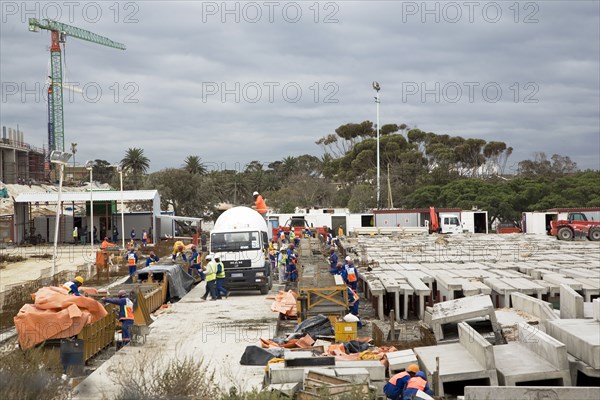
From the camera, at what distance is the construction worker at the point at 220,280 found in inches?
958

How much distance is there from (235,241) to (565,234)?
101 ft

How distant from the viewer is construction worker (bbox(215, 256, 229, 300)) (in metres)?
24.3

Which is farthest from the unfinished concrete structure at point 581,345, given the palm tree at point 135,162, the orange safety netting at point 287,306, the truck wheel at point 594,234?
Answer: the palm tree at point 135,162

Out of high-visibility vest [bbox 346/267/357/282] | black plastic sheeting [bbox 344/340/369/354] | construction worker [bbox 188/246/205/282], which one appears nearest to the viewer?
black plastic sheeting [bbox 344/340/369/354]

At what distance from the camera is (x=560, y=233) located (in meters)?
49.0

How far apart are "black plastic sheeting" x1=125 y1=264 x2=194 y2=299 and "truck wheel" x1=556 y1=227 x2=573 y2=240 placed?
31.0m

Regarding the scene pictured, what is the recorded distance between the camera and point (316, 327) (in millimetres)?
17438

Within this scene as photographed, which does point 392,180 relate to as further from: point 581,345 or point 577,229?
point 581,345

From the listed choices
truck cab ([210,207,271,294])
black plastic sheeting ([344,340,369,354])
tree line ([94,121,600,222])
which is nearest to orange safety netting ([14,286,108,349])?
black plastic sheeting ([344,340,369,354])

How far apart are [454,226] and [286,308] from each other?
40318mm

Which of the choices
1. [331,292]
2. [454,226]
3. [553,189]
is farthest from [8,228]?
[553,189]

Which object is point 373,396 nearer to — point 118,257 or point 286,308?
point 286,308

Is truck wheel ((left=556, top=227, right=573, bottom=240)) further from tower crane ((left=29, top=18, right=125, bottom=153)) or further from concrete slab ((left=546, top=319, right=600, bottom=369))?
tower crane ((left=29, top=18, right=125, bottom=153))

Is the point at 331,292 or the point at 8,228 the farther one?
the point at 8,228
